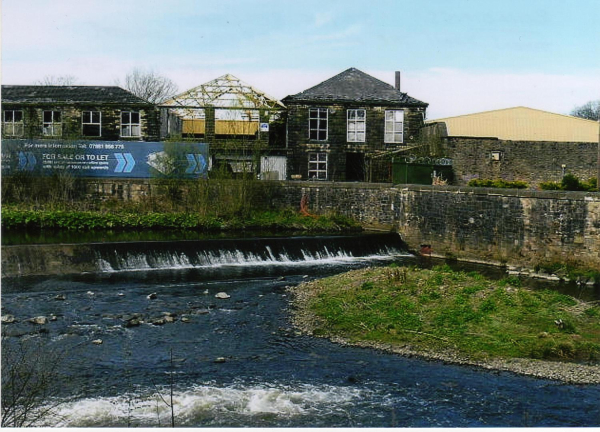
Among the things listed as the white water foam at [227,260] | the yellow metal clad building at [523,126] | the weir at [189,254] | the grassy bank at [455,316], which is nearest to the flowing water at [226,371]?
the grassy bank at [455,316]

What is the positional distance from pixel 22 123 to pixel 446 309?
99.0 ft

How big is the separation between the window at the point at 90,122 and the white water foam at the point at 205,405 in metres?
29.3

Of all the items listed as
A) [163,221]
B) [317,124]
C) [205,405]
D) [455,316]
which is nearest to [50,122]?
[163,221]

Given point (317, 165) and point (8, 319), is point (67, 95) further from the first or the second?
point (8, 319)

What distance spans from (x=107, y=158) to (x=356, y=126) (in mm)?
13906

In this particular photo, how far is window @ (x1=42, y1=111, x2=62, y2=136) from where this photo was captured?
37531 millimetres

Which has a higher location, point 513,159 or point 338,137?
point 338,137

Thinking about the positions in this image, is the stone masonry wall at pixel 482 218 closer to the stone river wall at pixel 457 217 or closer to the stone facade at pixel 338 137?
the stone river wall at pixel 457 217

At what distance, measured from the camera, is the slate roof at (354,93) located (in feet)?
122

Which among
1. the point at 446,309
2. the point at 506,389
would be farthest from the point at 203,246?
the point at 506,389

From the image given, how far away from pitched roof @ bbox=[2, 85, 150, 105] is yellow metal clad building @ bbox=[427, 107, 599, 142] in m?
19.6

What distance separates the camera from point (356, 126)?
37.6m

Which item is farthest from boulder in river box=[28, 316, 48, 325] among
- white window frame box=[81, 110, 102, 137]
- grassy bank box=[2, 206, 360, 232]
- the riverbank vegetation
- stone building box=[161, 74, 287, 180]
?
white window frame box=[81, 110, 102, 137]

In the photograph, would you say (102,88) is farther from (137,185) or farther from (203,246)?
(203,246)
